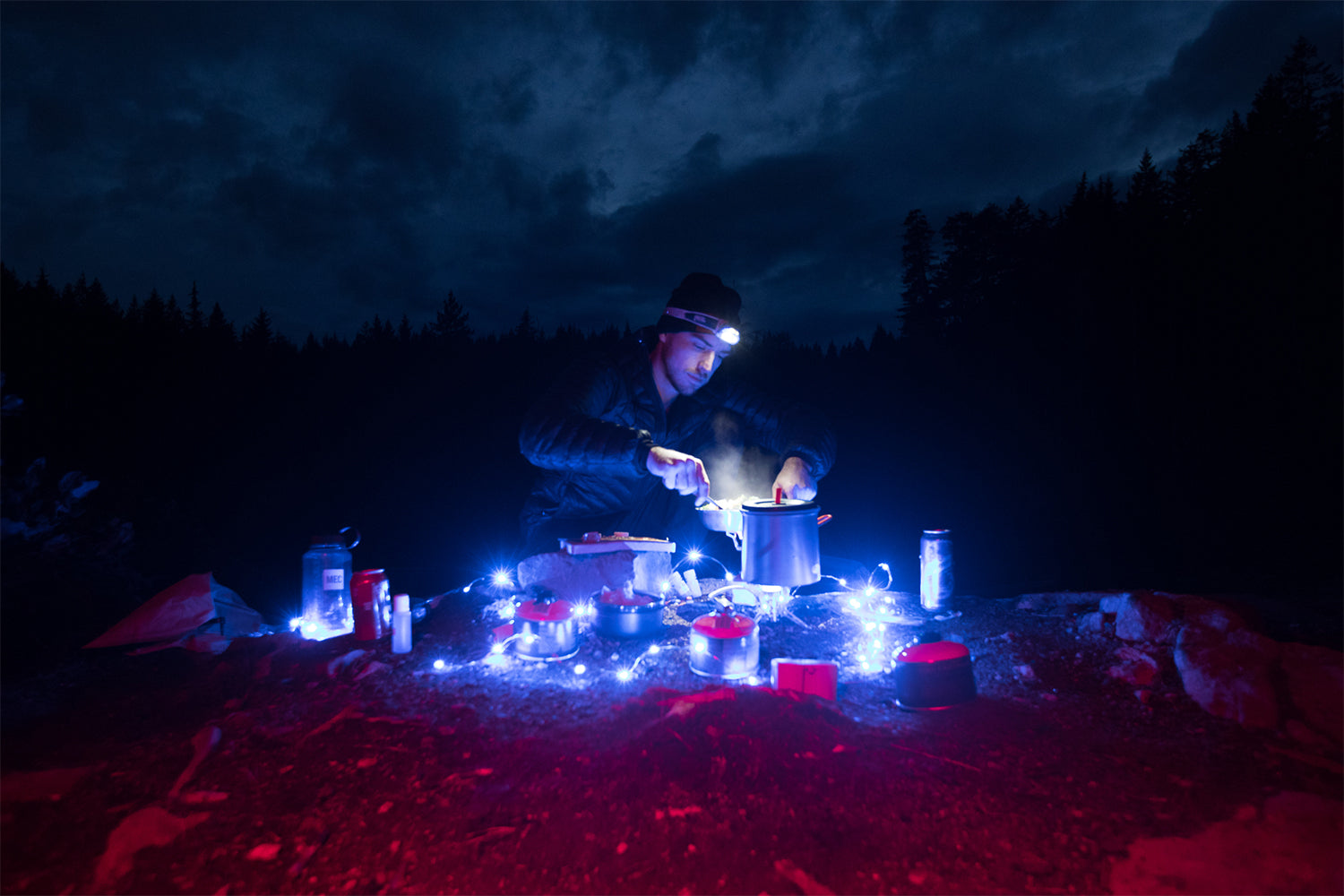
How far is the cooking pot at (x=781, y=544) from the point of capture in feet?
10.5

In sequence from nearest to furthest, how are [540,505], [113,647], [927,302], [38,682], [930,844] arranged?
[930,844], [38,682], [113,647], [540,505], [927,302]

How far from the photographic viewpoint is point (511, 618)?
3621mm

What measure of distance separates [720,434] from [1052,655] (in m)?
2.90

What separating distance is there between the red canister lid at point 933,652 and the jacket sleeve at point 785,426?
7.94ft

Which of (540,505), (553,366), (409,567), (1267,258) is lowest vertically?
(409,567)

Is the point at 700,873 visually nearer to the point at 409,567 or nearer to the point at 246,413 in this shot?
the point at 409,567

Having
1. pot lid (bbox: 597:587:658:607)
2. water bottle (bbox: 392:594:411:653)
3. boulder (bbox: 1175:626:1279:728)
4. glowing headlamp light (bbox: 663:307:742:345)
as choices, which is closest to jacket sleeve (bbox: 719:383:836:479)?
glowing headlamp light (bbox: 663:307:742:345)

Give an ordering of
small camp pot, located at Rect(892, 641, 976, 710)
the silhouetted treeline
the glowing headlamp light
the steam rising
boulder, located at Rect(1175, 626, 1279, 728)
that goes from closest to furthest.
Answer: boulder, located at Rect(1175, 626, 1279, 728) < small camp pot, located at Rect(892, 641, 976, 710) < the glowing headlamp light < the steam rising < the silhouetted treeline

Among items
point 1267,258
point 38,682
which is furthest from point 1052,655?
point 1267,258

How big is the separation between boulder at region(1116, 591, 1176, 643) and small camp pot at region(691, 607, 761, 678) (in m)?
2.04

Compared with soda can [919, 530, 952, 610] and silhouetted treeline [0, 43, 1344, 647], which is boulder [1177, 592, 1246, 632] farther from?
silhouetted treeline [0, 43, 1344, 647]

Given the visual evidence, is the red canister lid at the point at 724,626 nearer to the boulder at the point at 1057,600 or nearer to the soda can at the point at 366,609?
the soda can at the point at 366,609

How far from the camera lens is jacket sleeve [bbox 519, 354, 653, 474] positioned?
3887 millimetres

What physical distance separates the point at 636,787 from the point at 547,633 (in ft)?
4.32
